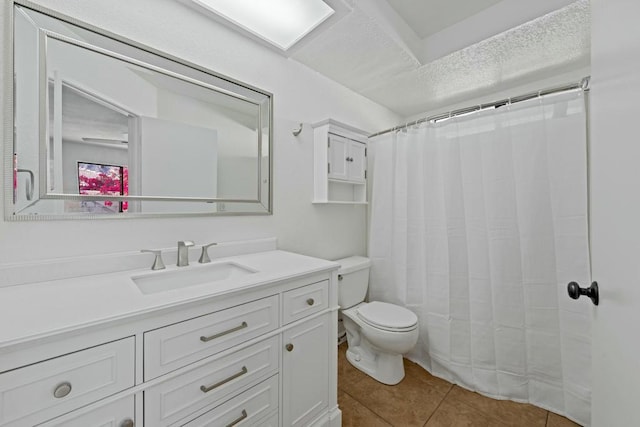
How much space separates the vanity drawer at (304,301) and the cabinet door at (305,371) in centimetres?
5

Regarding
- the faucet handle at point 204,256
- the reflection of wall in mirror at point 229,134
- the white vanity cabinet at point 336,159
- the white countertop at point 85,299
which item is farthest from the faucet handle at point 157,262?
the white vanity cabinet at point 336,159

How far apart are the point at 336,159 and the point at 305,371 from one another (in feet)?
4.61

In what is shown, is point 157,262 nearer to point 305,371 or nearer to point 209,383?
point 209,383

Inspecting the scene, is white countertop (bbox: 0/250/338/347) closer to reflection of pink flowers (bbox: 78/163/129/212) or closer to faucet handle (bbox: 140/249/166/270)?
faucet handle (bbox: 140/249/166/270)

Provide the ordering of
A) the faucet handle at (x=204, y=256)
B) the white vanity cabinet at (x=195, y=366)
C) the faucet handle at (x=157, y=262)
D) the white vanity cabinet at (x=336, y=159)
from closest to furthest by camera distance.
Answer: the white vanity cabinet at (x=195, y=366) → the faucet handle at (x=157, y=262) → the faucet handle at (x=204, y=256) → the white vanity cabinet at (x=336, y=159)

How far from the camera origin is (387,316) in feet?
5.59

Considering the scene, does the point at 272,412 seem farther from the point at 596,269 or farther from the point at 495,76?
the point at 495,76

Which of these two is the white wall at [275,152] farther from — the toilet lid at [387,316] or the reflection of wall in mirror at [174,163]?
the toilet lid at [387,316]

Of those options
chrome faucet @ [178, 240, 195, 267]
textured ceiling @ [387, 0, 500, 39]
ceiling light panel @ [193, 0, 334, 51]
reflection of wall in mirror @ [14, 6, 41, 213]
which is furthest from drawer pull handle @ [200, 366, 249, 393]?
textured ceiling @ [387, 0, 500, 39]

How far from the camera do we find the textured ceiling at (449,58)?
4.83 feet

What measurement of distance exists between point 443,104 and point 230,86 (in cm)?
213

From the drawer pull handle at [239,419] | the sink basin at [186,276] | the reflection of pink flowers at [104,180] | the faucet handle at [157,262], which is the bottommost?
the drawer pull handle at [239,419]

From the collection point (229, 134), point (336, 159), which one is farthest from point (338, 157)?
point (229, 134)

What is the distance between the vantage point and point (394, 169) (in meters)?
2.10
